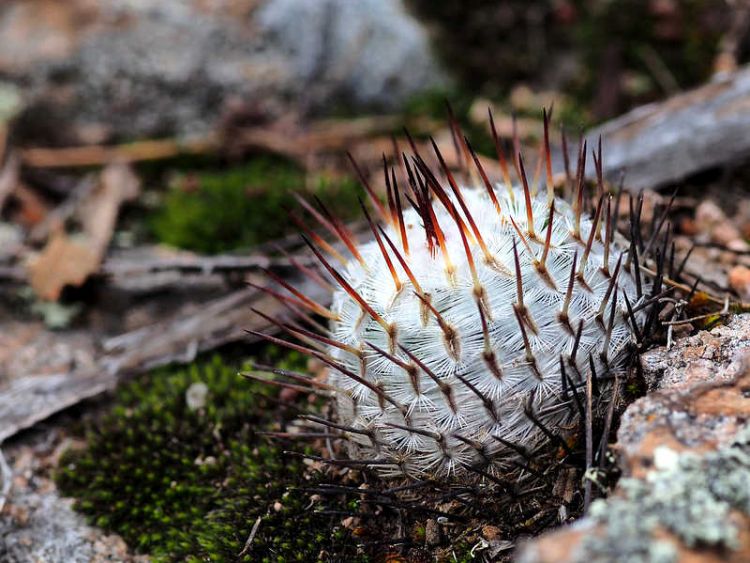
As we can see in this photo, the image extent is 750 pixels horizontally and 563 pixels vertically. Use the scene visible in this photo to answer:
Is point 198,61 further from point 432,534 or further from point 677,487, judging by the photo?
point 677,487

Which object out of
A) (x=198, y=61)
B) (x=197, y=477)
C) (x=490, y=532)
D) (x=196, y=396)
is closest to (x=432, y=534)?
(x=490, y=532)

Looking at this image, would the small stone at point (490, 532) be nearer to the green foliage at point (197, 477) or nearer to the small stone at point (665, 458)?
the green foliage at point (197, 477)

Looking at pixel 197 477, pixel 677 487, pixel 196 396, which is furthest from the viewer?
pixel 196 396

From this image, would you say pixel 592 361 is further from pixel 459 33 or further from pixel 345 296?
pixel 459 33

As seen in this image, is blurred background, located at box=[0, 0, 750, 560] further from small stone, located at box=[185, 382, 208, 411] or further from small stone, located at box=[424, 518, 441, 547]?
small stone, located at box=[424, 518, 441, 547]

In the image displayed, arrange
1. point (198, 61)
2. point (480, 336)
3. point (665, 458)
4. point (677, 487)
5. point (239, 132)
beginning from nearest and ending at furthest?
point (677, 487)
point (665, 458)
point (480, 336)
point (239, 132)
point (198, 61)

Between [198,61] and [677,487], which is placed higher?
[198,61]

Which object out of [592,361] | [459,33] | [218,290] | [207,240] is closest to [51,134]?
[207,240]
